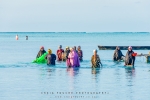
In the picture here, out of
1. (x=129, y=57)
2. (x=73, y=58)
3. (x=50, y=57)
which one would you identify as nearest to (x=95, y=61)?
(x=73, y=58)

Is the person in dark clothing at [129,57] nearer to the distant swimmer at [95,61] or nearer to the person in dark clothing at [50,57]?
the distant swimmer at [95,61]

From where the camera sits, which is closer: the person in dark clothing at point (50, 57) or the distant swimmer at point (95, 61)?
the distant swimmer at point (95, 61)

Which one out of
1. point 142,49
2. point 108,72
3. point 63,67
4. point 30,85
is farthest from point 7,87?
point 142,49

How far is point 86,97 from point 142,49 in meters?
53.5

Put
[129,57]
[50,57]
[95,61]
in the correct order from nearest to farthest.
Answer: [95,61]
[129,57]
[50,57]

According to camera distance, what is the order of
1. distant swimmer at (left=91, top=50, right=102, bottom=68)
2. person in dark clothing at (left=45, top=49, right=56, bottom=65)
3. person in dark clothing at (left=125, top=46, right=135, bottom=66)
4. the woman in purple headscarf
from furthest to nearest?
person in dark clothing at (left=45, top=49, right=56, bottom=65), person in dark clothing at (left=125, top=46, right=135, bottom=66), the woman in purple headscarf, distant swimmer at (left=91, top=50, right=102, bottom=68)

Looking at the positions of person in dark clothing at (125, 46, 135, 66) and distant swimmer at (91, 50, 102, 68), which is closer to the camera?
distant swimmer at (91, 50, 102, 68)

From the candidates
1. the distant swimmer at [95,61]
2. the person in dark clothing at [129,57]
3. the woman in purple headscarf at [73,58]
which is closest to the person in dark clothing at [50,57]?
the woman in purple headscarf at [73,58]

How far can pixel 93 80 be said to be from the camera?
31641mm

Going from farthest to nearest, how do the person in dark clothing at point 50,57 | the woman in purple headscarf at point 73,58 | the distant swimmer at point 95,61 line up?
the person in dark clothing at point 50,57
the woman in purple headscarf at point 73,58
the distant swimmer at point 95,61

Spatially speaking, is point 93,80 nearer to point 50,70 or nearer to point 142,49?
point 50,70

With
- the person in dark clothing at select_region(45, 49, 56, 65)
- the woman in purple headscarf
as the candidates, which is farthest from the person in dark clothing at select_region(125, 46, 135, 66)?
the person in dark clothing at select_region(45, 49, 56, 65)

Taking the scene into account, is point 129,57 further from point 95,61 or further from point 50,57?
point 50,57

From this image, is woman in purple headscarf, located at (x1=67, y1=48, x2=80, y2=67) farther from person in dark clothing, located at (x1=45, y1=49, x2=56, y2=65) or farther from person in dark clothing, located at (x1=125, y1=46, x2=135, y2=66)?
person in dark clothing, located at (x1=125, y1=46, x2=135, y2=66)
